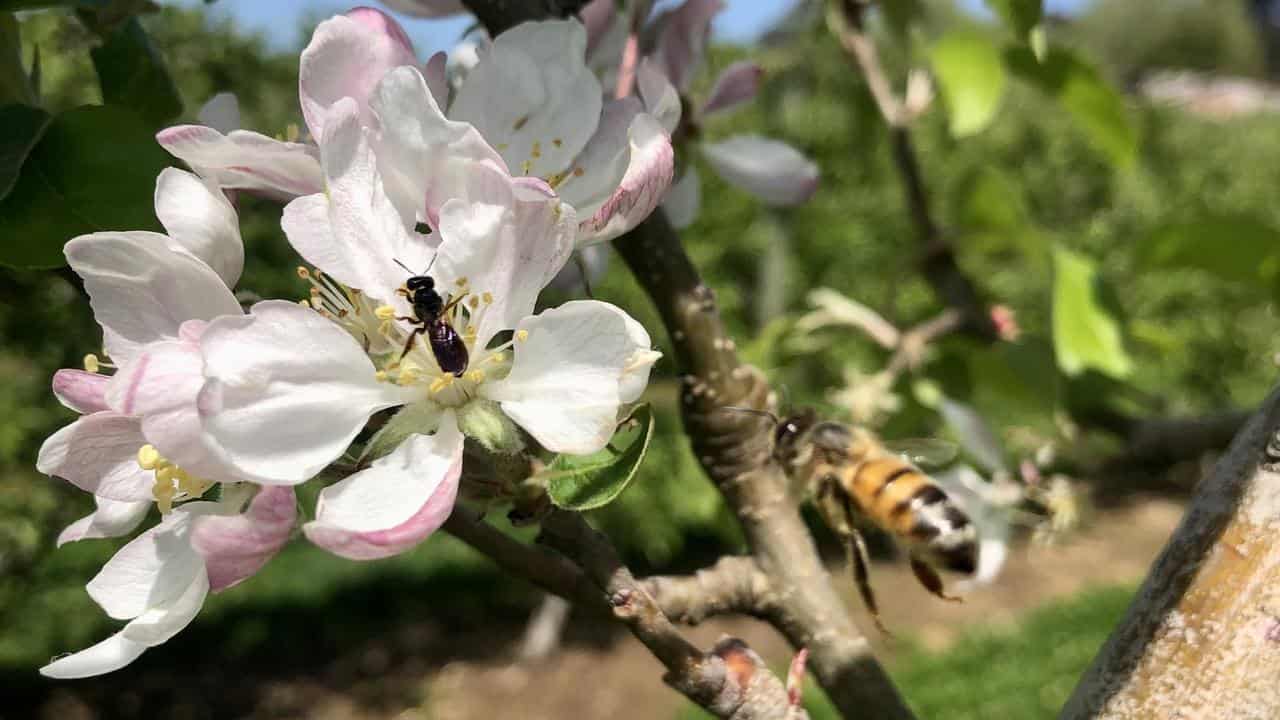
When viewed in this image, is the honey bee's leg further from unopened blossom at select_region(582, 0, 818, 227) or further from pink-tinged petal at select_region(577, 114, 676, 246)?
pink-tinged petal at select_region(577, 114, 676, 246)

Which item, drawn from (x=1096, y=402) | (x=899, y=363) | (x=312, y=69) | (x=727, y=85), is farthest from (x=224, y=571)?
(x=1096, y=402)

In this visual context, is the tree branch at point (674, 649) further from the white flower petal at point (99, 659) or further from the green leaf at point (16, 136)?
the green leaf at point (16, 136)

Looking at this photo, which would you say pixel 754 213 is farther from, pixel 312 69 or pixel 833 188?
pixel 312 69

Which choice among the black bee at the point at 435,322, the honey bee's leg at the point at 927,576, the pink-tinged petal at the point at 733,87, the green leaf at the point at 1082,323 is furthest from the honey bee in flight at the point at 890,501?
the black bee at the point at 435,322

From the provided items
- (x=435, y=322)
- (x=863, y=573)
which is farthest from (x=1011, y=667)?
(x=435, y=322)

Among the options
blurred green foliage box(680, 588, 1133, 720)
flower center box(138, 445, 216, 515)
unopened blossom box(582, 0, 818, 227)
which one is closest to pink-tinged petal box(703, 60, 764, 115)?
unopened blossom box(582, 0, 818, 227)

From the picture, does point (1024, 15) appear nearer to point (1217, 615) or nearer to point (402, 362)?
point (1217, 615)

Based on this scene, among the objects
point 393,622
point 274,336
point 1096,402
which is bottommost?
point 393,622
